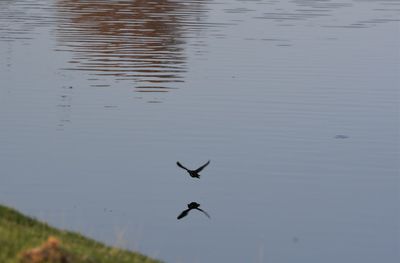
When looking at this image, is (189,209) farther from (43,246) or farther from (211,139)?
(43,246)

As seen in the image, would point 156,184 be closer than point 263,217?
No

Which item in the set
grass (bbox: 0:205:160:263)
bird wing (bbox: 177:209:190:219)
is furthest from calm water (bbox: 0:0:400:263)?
grass (bbox: 0:205:160:263)

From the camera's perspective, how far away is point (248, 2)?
9481cm

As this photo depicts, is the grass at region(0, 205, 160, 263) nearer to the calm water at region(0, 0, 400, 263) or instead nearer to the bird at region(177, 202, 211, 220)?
the calm water at region(0, 0, 400, 263)

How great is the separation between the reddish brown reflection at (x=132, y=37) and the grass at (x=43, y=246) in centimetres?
2954

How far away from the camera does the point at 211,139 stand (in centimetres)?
3716

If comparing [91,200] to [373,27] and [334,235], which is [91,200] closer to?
[334,235]

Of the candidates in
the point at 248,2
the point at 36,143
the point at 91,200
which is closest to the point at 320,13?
the point at 248,2

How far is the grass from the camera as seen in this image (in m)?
12.4

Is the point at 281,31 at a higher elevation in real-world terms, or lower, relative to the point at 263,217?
lower

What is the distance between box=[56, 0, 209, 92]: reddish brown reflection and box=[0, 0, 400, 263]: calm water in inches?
8.9

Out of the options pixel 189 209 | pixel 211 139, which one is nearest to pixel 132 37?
pixel 211 139

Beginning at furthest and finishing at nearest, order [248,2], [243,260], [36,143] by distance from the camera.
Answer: [248,2] < [36,143] < [243,260]

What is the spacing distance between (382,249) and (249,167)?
7597 mm
